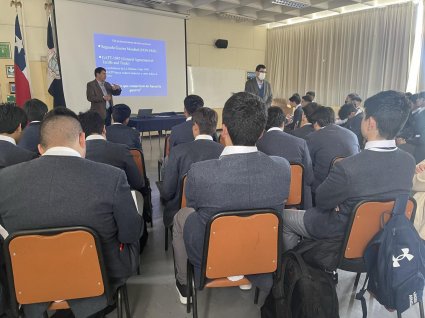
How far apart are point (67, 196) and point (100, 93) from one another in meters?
4.69

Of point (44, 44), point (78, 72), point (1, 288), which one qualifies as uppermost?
point (44, 44)

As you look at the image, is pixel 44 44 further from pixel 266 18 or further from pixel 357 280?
pixel 357 280

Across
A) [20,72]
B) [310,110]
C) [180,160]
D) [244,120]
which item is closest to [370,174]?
[244,120]

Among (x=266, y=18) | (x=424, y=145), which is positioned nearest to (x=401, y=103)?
(x=424, y=145)

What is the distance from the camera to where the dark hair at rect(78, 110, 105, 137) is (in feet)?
7.45

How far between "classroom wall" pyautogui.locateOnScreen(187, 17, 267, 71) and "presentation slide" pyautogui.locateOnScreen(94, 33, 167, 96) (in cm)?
128

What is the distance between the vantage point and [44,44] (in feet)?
20.6

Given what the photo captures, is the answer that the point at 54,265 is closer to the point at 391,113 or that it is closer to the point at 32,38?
the point at 391,113

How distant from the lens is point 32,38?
20.0 feet

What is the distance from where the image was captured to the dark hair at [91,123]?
2.27 metres

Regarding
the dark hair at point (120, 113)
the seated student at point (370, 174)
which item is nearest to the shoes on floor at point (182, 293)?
the seated student at point (370, 174)

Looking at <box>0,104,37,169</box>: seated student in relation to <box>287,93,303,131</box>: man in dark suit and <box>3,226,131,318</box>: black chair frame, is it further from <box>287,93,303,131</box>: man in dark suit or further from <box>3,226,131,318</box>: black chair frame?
<box>287,93,303,131</box>: man in dark suit

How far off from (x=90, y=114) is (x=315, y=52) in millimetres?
7991

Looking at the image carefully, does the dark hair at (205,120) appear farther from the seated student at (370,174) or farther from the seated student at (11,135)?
the seated student at (11,135)
